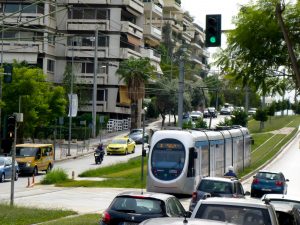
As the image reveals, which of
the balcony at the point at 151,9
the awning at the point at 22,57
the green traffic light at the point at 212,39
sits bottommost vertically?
the green traffic light at the point at 212,39

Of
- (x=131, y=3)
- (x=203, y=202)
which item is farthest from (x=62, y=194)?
(x=131, y=3)

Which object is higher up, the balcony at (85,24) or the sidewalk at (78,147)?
the balcony at (85,24)

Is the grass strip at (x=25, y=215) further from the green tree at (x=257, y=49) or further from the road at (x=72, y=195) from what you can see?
the green tree at (x=257, y=49)

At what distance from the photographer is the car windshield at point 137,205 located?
15031mm

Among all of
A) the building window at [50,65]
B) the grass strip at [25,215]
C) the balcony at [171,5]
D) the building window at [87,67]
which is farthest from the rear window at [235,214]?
the balcony at [171,5]

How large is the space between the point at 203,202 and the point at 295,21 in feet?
32.8

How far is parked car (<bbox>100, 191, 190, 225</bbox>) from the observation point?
14.8m

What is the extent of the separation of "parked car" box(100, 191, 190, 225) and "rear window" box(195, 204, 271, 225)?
9.10 feet

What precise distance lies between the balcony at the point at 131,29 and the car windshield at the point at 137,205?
72055mm

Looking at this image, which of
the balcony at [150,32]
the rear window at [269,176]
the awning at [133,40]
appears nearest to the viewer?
the rear window at [269,176]

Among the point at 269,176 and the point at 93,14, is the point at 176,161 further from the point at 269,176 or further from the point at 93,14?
the point at 93,14

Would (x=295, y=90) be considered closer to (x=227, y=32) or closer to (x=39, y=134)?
(x=227, y=32)

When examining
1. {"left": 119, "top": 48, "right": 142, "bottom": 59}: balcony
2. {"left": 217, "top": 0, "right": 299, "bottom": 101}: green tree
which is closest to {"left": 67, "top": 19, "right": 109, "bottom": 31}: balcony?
{"left": 119, "top": 48, "right": 142, "bottom": 59}: balcony

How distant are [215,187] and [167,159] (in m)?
9.14
